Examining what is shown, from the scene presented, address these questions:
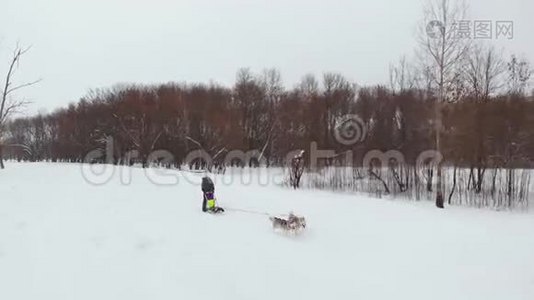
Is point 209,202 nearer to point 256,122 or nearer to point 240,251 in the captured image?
point 240,251

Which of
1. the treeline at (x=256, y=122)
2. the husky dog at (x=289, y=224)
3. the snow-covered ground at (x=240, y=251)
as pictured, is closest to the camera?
the snow-covered ground at (x=240, y=251)

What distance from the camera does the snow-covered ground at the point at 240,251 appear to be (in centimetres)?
715

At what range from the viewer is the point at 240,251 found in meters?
8.47

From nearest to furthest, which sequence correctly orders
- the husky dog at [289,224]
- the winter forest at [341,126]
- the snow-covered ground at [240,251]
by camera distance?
the snow-covered ground at [240,251]
the husky dog at [289,224]
the winter forest at [341,126]

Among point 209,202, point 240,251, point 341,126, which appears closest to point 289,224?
point 240,251

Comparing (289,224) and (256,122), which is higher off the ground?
(256,122)

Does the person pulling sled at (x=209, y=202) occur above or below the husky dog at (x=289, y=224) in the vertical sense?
above

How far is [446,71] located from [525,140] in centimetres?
622

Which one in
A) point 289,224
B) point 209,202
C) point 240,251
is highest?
point 209,202

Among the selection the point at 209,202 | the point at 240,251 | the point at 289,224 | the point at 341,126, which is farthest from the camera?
the point at 341,126

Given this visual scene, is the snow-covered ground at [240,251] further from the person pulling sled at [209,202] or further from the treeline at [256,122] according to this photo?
the treeline at [256,122]

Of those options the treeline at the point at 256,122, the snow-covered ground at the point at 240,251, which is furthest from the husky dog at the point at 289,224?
the treeline at the point at 256,122

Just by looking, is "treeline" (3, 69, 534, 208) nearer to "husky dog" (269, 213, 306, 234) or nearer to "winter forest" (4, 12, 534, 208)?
"winter forest" (4, 12, 534, 208)

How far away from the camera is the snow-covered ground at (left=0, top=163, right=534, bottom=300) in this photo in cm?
715
